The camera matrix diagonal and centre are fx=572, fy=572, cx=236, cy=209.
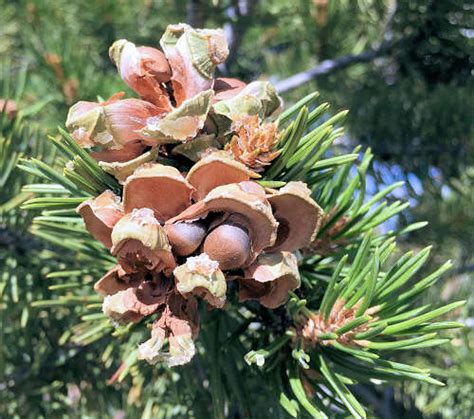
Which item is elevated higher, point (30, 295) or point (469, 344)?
point (30, 295)

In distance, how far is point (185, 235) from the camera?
15.4 inches

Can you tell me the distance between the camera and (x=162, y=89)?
1.51 feet

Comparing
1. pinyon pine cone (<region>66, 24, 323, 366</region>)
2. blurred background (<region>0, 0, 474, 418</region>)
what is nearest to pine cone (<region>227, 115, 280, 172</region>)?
pinyon pine cone (<region>66, 24, 323, 366</region>)

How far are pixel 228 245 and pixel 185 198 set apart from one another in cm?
5

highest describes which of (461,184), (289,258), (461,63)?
(289,258)

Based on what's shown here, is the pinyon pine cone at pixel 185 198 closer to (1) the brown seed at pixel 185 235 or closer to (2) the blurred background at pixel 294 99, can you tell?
(1) the brown seed at pixel 185 235

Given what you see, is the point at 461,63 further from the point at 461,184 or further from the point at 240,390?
the point at 240,390

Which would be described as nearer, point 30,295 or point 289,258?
point 289,258

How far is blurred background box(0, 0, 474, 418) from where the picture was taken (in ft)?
2.33

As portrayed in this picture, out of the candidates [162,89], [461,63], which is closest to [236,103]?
[162,89]

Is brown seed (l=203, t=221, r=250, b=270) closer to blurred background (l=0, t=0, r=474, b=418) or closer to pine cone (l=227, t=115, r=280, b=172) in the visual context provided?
pine cone (l=227, t=115, r=280, b=172)

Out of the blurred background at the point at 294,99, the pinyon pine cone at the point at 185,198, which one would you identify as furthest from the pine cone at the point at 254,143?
the blurred background at the point at 294,99

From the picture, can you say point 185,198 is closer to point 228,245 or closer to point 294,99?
point 228,245

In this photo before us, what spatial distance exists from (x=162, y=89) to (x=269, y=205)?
14 centimetres
